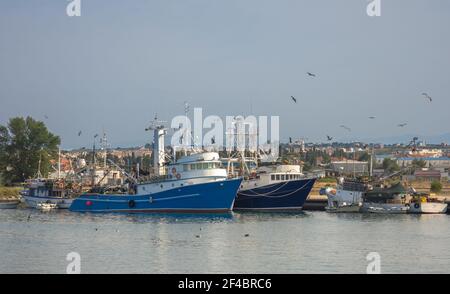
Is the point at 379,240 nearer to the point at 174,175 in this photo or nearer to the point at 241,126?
the point at 174,175

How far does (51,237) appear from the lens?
53531mm

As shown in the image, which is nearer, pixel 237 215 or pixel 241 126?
pixel 237 215

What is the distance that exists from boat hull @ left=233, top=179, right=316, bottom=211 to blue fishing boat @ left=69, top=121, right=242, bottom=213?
5269 millimetres

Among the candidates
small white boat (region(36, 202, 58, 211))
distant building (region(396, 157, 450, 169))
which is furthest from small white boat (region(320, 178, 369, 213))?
distant building (region(396, 157, 450, 169))

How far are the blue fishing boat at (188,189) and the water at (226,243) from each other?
142 inches

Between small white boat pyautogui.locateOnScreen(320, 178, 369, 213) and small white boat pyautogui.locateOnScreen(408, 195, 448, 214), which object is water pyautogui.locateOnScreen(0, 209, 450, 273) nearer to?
small white boat pyautogui.locateOnScreen(408, 195, 448, 214)

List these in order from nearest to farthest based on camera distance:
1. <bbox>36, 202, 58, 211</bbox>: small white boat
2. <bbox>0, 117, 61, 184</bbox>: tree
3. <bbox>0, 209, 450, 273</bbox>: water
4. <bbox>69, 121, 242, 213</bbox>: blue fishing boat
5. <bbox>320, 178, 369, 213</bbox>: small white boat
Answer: <bbox>0, 209, 450, 273</bbox>: water
<bbox>69, 121, 242, 213</bbox>: blue fishing boat
<bbox>320, 178, 369, 213</bbox>: small white boat
<bbox>36, 202, 58, 211</bbox>: small white boat
<bbox>0, 117, 61, 184</bbox>: tree

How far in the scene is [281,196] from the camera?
7881 cm

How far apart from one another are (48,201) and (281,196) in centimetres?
2311

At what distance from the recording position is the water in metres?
41.2

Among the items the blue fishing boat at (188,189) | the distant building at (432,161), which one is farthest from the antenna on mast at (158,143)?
the distant building at (432,161)
